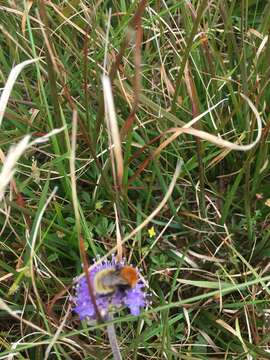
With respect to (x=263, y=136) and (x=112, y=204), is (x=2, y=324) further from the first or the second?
(x=263, y=136)

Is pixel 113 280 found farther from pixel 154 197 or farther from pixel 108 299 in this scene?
pixel 154 197

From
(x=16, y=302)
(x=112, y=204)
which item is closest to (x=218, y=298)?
(x=112, y=204)

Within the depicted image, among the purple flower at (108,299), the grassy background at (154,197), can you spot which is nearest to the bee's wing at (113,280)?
the purple flower at (108,299)

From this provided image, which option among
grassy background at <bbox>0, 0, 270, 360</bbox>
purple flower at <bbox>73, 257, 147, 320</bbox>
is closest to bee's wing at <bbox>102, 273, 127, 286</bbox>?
purple flower at <bbox>73, 257, 147, 320</bbox>

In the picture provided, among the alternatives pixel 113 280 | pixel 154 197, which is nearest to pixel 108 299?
pixel 113 280

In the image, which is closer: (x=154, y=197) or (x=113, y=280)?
(x=113, y=280)

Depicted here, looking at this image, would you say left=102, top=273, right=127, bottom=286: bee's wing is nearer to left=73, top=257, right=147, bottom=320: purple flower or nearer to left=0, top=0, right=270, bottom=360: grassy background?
left=73, top=257, right=147, bottom=320: purple flower

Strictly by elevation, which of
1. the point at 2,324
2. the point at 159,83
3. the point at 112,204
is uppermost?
the point at 159,83

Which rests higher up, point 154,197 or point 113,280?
point 113,280
